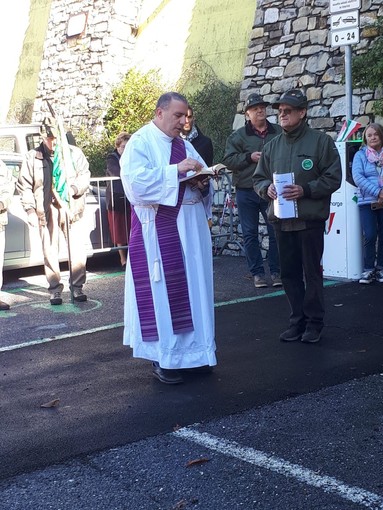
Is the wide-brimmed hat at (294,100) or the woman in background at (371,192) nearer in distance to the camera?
the wide-brimmed hat at (294,100)

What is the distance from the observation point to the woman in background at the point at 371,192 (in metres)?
10.2

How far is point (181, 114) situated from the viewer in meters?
6.39

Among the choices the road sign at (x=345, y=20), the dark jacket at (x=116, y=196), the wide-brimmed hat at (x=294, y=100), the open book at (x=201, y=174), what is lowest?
the dark jacket at (x=116, y=196)

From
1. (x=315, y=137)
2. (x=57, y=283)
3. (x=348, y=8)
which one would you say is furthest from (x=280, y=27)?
(x=315, y=137)

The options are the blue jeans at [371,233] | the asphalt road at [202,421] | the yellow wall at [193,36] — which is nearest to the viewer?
the asphalt road at [202,421]

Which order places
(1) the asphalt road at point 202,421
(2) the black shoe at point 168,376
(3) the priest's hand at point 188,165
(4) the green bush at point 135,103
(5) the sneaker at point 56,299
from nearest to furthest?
(1) the asphalt road at point 202,421 → (3) the priest's hand at point 188,165 → (2) the black shoe at point 168,376 → (5) the sneaker at point 56,299 → (4) the green bush at point 135,103

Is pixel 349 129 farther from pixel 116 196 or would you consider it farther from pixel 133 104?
pixel 133 104

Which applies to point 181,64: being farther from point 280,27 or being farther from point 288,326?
point 288,326

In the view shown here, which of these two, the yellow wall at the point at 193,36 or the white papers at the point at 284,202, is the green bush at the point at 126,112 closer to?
the yellow wall at the point at 193,36

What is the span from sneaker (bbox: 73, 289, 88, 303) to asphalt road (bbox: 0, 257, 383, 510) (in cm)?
131

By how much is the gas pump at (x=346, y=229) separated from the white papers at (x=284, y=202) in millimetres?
3500

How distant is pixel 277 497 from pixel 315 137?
3.75m

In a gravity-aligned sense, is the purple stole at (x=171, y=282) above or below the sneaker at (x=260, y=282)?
above

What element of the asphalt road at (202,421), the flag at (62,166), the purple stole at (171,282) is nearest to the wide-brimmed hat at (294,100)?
the purple stole at (171,282)
